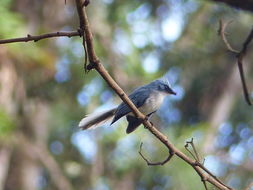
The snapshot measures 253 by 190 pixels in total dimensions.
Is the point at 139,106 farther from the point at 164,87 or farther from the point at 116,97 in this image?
the point at 116,97

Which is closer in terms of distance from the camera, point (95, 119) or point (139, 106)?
point (95, 119)

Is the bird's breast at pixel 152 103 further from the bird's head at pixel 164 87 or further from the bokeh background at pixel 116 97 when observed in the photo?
the bokeh background at pixel 116 97

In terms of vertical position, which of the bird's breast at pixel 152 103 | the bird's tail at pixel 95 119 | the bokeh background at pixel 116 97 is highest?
the bokeh background at pixel 116 97

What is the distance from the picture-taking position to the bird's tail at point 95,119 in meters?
3.44

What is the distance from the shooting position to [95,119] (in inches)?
141

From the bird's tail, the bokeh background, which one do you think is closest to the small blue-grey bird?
the bird's tail

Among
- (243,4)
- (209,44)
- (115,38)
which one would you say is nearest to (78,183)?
(115,38)

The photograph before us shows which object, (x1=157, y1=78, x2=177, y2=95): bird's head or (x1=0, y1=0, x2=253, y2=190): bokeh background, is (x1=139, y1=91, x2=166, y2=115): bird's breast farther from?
(x1=0, y1=0, x2=253, y2=190): bokeh background

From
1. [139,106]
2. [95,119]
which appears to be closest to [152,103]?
[139,106]

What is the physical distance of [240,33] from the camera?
11.4 metres

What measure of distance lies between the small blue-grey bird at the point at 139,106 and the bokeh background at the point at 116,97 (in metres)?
2.57

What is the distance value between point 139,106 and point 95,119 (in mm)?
643

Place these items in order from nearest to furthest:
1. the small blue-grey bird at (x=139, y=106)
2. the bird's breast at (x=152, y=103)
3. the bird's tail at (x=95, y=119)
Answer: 1. the bird's tail at (x=95, y=119)
2. the small blue-grey bird at (x=139, y=106)
3. the bird's breast at (x=152, y=103)

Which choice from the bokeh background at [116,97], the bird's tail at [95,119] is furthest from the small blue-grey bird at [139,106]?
the bokeh background at [116,97]
